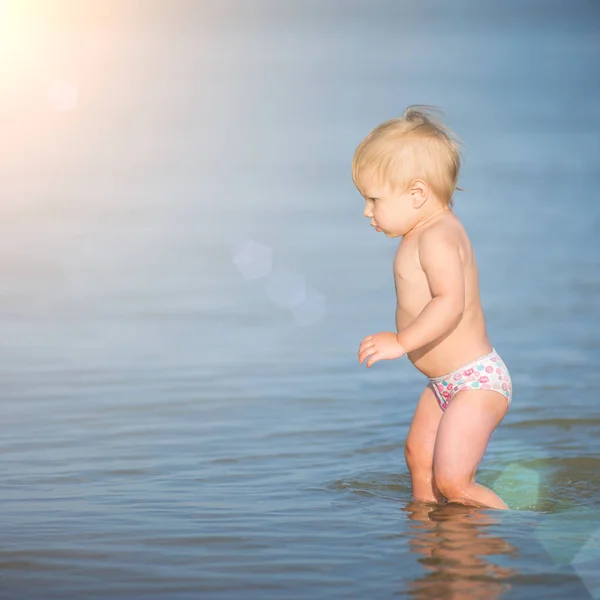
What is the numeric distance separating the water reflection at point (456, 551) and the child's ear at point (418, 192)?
0.88 metres

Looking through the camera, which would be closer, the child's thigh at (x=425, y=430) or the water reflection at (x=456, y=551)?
the water reflection at (x=456, y=551)

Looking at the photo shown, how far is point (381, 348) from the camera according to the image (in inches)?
128

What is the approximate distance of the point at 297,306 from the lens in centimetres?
705

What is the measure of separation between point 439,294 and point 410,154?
1.37 ft

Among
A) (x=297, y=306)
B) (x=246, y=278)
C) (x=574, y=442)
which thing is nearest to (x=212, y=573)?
(x=574, y=442)

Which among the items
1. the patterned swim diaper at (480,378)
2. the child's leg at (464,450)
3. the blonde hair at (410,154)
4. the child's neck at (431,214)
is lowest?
the child's leg at (464,450)

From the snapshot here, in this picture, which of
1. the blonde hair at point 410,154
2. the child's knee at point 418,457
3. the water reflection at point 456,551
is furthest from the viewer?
the child's knee at point 418,457

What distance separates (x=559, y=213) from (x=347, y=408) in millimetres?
5403

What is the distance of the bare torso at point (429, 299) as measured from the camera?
3414 millimetres

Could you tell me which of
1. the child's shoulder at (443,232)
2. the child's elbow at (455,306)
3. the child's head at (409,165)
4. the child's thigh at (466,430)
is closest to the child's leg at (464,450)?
the child's thigh at (466,430)

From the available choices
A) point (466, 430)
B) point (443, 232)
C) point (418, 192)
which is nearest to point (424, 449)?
point (466, 430)

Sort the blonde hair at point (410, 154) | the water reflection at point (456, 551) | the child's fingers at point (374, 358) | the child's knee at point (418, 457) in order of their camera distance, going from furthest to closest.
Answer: the child's knee at point (418, 457)
the blonde hair at point (410, 154)
the child's fingers at point (374, 358)
the water reflection at point (456, 551)

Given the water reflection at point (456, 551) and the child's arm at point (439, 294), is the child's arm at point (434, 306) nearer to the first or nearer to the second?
the child's arm at point (439, 294)

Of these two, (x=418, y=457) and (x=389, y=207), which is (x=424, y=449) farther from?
(x=389, y=207)
